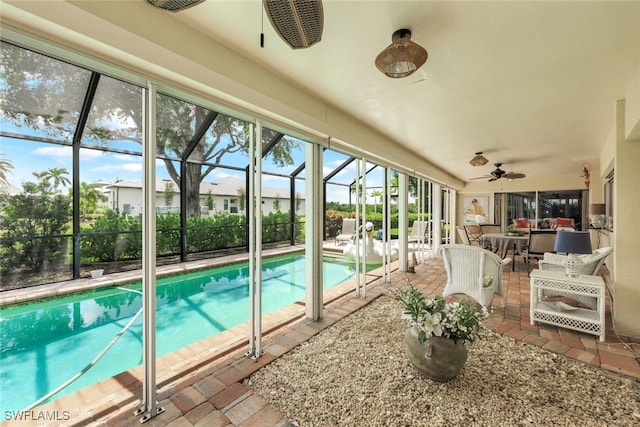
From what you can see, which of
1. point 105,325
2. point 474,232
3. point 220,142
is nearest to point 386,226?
point 474,232

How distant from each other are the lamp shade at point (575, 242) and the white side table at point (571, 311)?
322 millimetres

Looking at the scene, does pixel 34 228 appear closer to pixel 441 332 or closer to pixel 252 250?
pixel 252 250

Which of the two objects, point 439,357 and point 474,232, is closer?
point 439,357

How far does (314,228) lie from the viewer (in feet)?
10.9

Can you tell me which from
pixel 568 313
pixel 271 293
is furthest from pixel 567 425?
pixel 271 293

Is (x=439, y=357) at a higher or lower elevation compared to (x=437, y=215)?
lower

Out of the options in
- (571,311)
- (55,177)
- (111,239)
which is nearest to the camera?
(571,311)

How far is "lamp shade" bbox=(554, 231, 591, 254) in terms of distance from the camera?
2.97 meters

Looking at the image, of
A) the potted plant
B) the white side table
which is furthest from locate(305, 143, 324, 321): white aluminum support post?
the white side table

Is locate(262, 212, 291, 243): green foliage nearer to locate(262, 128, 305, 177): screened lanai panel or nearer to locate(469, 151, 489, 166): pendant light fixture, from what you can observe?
locate(262, 128, 305, 177): screened lanai panel

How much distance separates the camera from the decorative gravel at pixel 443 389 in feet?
5.82

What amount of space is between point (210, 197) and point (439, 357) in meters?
6.67

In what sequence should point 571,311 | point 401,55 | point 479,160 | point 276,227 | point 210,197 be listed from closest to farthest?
point 401,55, point 571,311, point 479,160, point 210,197, point 276,227

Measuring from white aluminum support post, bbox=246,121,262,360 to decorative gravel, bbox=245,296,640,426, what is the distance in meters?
0.30
